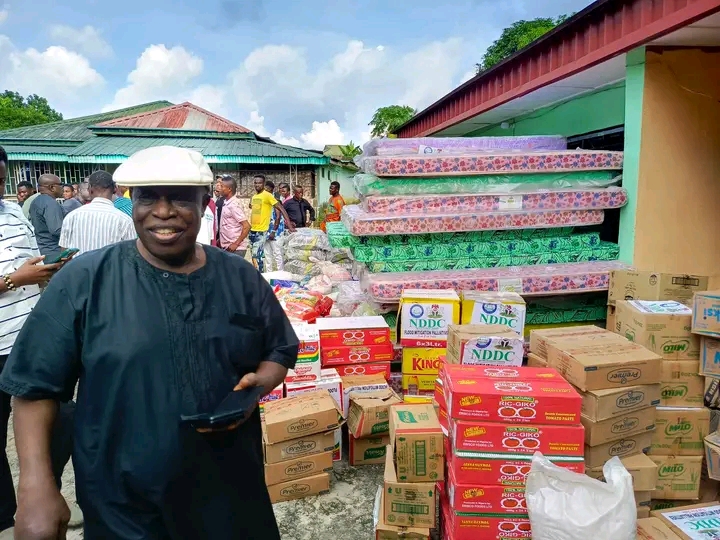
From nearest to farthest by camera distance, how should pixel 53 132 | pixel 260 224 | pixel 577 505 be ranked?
pixel 577 505 < pixel 260 224 < pixel 53 132

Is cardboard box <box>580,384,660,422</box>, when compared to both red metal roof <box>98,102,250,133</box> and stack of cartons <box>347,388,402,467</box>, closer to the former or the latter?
stack of cartons <box>347,388,402,467</box>

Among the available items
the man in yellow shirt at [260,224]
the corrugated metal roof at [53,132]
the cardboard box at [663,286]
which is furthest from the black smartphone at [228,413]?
the corrugated metal roof at [53,132]

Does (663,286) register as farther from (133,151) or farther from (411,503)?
(133,151)

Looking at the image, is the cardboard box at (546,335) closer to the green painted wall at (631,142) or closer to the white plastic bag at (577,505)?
the white plastic bag at (577,505)

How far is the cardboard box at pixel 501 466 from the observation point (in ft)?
7.12

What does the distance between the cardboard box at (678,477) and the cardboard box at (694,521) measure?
32cm

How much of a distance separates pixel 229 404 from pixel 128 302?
0.39 m

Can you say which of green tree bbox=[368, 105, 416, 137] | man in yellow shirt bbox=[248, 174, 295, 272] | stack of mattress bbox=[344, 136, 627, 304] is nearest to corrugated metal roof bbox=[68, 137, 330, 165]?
man in yellow shirt bbox=[248, 174, 295, 272]

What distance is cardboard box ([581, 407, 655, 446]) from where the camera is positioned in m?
2.35

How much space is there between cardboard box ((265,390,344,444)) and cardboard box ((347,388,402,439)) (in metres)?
0.11

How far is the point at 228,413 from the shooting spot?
4.33 ft

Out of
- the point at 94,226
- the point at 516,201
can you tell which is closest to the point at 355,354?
the point at 516,201

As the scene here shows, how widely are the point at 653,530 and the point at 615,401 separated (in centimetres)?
54

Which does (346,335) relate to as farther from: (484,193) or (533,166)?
(533,166)
